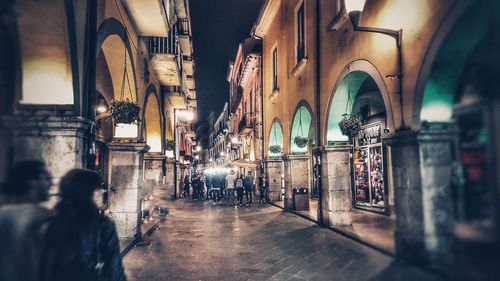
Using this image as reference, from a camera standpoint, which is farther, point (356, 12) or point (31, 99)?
point (356, 12)

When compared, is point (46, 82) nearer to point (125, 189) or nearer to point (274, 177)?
point (125, 189)

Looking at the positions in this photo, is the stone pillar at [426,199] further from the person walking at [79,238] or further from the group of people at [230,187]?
the group of people at [230,187]

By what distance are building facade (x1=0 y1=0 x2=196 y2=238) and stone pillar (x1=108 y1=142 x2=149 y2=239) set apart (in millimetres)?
22

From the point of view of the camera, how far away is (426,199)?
16.0ft

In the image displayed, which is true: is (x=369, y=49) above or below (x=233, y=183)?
above

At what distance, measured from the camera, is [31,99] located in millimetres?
4109

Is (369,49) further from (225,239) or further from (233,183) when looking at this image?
(233,183)

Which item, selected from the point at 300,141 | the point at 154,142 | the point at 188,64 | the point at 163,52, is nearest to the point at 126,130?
the point at 163,52

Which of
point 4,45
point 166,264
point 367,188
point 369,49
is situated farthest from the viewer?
point 367,188

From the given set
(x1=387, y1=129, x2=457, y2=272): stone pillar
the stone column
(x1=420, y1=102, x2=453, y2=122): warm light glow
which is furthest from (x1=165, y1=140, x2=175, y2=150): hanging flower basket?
(x1=420, y1=102, x2=453, y2=122): warm light glow

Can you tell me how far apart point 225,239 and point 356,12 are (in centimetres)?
571

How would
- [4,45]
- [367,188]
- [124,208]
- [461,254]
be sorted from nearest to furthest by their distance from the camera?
1. [4,45]
2. [461,254]
3. [124,208]
4. [367,188]

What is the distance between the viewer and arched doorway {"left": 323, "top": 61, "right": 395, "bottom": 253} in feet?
24.7

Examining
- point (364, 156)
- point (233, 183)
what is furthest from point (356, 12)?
point (233, 183)
